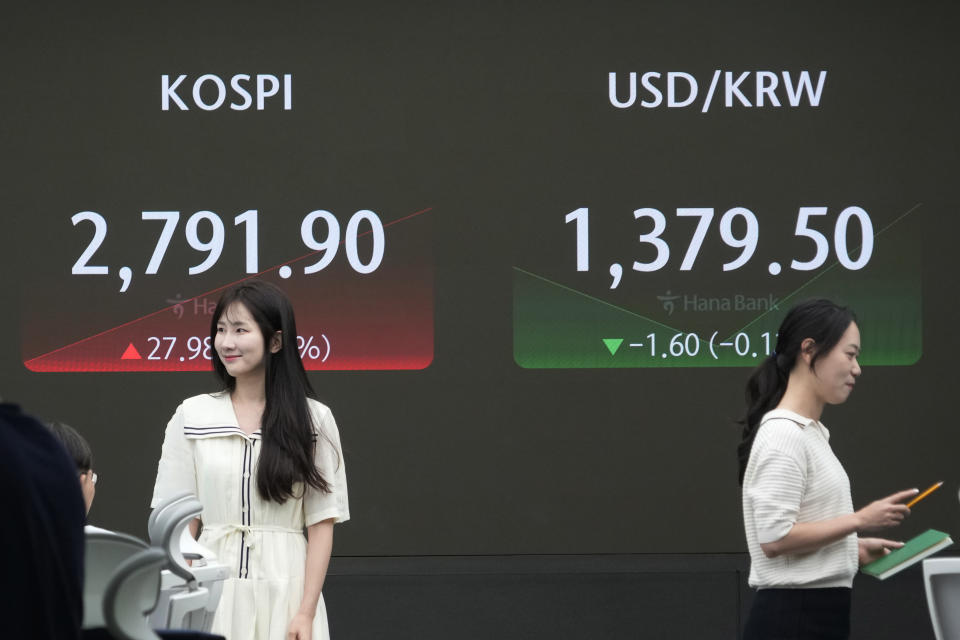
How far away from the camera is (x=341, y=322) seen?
14.3ft

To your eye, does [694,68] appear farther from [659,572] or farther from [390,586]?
[390,586]

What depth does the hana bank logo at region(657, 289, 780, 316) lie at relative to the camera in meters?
4.34

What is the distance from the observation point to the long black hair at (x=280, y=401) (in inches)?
99.4

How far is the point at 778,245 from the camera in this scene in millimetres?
4359

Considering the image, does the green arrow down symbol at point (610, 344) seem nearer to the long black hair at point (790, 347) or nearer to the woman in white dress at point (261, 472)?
the long black hair at point (790, 347)

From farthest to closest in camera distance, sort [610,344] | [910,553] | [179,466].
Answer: [610,344] → [179,466] → [910,553]

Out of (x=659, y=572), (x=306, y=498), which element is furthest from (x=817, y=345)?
(x=659, y=572)

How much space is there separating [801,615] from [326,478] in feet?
3.31

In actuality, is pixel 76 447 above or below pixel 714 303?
below

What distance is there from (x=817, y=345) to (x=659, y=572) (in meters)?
2.02

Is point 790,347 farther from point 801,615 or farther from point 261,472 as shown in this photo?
point 261,472

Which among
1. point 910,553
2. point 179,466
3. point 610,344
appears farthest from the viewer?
point 610,344

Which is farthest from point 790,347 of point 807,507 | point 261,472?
point 261,472

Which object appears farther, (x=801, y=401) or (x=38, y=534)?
(x=801, y=401)
